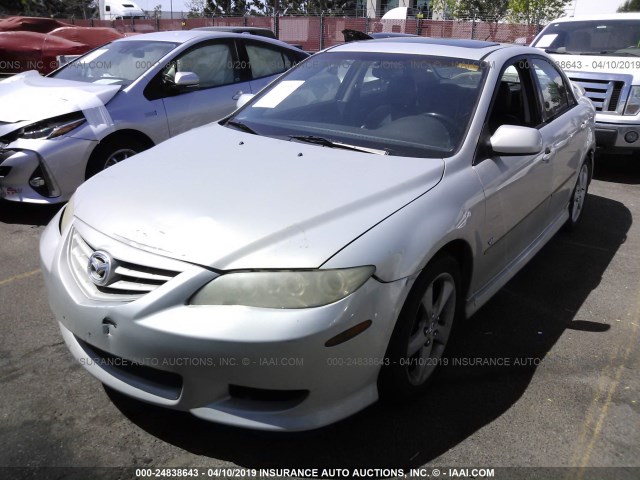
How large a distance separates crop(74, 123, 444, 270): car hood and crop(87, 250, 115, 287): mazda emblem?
0.10 metres

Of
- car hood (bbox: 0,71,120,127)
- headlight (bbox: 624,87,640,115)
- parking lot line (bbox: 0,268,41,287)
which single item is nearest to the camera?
parking lot line (bbox: 0,268,41,287)

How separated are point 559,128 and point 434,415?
97.1 inches

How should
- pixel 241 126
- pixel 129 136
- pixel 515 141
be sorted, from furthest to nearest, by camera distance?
1. pixel 129 136
2. pixel 241 126
3. pixel 515 141

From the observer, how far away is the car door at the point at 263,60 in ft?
21.0

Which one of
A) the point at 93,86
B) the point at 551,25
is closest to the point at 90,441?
the point at 93,86

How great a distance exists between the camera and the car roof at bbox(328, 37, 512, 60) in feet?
11.7

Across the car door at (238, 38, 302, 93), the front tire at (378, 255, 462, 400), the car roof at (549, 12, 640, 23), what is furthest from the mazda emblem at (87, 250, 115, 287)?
the car roof at (549, 12, 640, 23)

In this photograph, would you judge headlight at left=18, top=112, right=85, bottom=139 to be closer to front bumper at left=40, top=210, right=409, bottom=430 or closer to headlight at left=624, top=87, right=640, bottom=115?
front bumper at left=40, top=210, right=409, bottom=430

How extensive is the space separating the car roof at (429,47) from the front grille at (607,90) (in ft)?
12.3

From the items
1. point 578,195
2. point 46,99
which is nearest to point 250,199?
point 46,99

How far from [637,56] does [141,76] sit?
19.9 ft

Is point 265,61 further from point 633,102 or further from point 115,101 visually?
point 633,102

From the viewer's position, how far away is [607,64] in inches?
288

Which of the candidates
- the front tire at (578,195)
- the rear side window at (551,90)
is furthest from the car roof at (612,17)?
the rear side window at (551,90)
